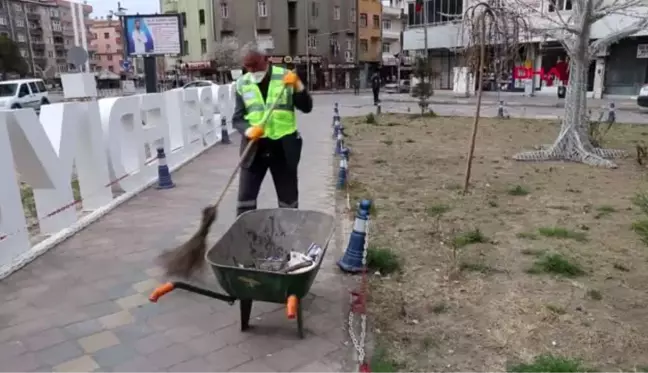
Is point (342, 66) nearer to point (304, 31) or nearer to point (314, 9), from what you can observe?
point (304, 31)

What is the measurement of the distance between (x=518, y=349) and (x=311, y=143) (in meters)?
9.86

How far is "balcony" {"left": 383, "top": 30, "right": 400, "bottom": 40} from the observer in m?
68.2

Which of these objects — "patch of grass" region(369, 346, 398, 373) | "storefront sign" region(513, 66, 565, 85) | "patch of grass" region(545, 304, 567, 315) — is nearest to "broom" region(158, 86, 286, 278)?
"patch of grass" region(369, 346, 398, 373)

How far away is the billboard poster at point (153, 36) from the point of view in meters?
19.7

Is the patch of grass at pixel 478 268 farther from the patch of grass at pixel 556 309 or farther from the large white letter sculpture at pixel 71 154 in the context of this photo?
the large white letter sculpture at pixel 71 154

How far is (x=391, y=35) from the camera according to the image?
68938 mm

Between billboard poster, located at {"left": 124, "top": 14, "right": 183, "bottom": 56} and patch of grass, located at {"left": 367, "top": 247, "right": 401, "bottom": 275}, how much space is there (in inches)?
670

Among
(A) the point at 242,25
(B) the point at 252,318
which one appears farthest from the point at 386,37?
(B) the point at 252,318

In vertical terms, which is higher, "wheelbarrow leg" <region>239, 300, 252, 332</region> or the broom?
the broom

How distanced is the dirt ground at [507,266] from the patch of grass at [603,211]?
1 cm

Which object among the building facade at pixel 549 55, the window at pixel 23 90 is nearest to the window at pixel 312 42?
the building facade at pixel 549 55

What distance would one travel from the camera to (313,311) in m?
3.86

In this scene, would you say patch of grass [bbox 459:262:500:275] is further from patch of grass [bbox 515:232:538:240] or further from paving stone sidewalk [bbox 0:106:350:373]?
paving stone sidewalk [bbox 0:106:350:373]

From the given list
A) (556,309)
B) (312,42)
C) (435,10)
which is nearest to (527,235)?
(556,309)
